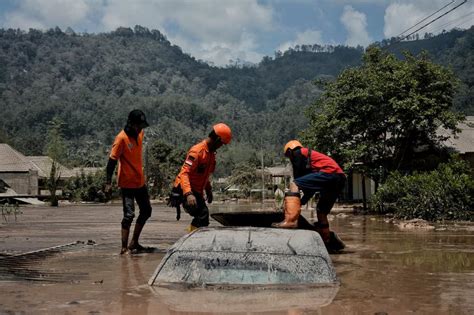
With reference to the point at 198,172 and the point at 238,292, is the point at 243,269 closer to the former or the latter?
the point at 238,292

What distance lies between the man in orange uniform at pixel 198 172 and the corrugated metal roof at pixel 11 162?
39040 millimetres

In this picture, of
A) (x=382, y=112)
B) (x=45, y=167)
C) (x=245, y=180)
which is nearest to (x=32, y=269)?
(x=382, y=112)

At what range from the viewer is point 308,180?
6938 millimetres

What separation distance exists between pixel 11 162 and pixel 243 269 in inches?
1641

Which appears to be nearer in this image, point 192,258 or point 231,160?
point 192,258

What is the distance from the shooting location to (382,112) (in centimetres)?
1936

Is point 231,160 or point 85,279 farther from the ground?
point 231,160

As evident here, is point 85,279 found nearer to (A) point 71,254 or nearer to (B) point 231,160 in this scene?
(A) point 71,254

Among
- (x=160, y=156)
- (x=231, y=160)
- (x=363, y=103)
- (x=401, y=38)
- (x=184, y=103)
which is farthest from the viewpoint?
(x=184, y=103)

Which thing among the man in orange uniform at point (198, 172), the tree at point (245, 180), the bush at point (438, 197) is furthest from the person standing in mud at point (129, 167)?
the tree at point (245, 180)

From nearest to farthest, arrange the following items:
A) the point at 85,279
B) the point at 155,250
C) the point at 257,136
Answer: the point at 85,279 → the point at 155,250 → the point at 257,136

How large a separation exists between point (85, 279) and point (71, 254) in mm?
2018

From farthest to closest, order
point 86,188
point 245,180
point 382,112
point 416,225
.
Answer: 1. point 245,180
2. point 86,188
3. point 382,112
4. point 416,225

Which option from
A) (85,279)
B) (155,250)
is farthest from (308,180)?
(85,279)
